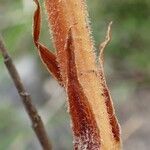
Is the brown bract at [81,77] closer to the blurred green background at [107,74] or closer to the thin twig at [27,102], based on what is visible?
the thin twig at [27,102]

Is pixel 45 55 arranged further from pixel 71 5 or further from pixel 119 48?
pixel 119 48

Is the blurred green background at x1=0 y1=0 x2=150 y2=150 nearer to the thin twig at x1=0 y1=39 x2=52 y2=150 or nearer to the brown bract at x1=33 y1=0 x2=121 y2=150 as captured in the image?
the thin twig at x1=0 y1=39 x2=52 y2=150

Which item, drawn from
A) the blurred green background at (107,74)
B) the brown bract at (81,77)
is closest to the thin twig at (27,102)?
the brown bract at (81,77)

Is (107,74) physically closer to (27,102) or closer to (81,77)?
(27,102)

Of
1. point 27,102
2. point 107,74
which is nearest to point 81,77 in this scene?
point 27,102

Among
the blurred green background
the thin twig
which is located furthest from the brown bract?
the blurred green background

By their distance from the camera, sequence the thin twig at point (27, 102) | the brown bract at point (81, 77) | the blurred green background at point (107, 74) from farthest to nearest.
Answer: the blurred green background at point (107, 74)
the thin twig at point (27, 102)
the brown bract at point (81, 77)
